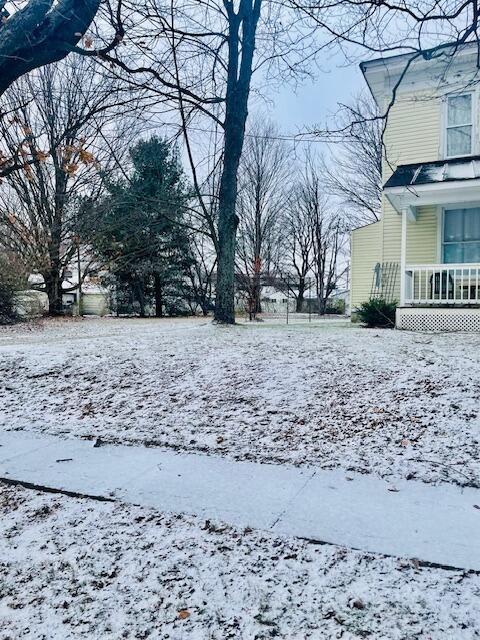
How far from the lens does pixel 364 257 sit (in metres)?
12.7

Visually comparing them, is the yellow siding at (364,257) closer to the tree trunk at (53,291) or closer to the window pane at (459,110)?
the window pane at (459,110)

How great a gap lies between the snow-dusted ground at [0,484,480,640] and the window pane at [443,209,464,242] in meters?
10.5

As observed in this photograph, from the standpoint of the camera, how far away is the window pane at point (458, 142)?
1098cm

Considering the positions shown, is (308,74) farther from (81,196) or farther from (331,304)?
(331,304)

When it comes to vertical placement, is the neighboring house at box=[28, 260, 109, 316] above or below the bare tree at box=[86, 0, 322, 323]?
below

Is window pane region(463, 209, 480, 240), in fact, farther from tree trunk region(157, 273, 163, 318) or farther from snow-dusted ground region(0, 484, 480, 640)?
tree trunk region(157, 273, 163, 318)

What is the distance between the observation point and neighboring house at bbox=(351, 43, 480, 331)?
30.2ft

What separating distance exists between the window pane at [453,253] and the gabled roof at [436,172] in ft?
6.10

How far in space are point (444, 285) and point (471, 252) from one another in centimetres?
155

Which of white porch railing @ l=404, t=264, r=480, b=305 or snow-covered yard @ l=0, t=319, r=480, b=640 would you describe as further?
white porch railing @ l=404, t=264, r=480, b=305

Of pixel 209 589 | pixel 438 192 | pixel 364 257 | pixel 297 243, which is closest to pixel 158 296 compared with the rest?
pixel 297 243

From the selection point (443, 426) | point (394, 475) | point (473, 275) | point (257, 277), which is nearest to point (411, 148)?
point (473, 275)

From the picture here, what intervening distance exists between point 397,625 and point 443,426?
2.04 metres

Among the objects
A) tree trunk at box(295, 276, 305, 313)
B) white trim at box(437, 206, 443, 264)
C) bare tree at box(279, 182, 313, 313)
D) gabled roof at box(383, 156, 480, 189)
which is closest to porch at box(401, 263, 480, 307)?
white trim at box(437, 206, 443, 264)
